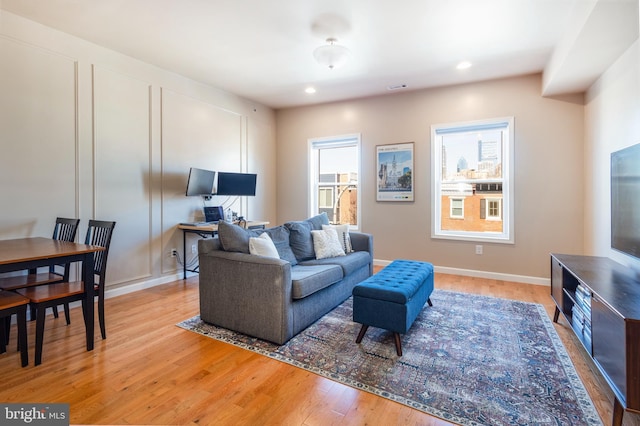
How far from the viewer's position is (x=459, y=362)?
85.6 inches

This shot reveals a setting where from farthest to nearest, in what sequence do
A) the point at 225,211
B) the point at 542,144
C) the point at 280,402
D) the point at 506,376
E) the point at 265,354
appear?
the point at 225,211, the point at 542,144, the point at 265,354, the point at 506,376, the point at 280,402

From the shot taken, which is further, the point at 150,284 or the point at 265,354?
the point at 150,284

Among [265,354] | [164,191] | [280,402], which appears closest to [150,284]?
[164,191]

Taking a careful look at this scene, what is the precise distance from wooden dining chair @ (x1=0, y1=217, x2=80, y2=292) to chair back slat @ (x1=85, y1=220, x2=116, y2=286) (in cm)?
19

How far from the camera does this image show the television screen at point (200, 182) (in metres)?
4.16

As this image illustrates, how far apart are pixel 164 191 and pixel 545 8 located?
4.51m

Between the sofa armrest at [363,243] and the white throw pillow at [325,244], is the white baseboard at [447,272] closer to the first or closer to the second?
the sofa armrest at [363,243]

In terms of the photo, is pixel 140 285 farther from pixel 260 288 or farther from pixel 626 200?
pixel 626 200

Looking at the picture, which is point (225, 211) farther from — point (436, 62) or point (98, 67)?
point (436, 62)

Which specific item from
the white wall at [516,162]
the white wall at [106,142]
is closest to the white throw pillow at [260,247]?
the white wall at [106,142]

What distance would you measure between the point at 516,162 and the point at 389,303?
125 inches

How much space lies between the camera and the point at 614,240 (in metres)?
2.86

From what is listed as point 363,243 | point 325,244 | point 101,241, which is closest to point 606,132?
point 363,243

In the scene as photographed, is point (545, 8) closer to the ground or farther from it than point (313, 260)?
farther from it
